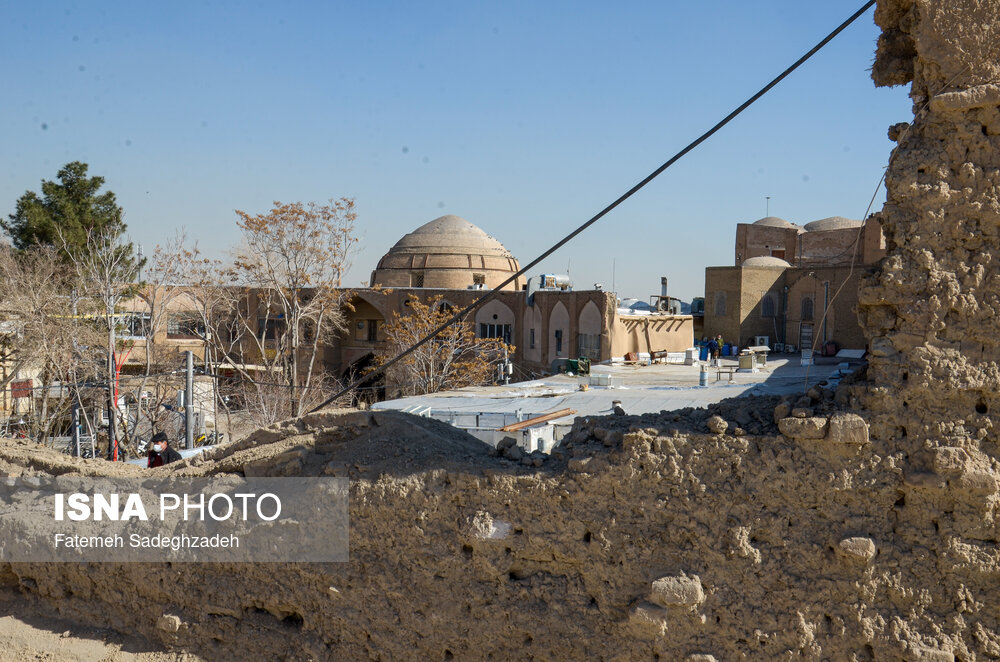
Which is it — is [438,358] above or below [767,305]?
below

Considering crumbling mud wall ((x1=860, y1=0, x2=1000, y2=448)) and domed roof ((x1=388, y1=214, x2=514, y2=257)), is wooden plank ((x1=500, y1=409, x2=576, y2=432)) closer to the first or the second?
crumbling mud wall ((x1=860, y1=0, x2=1000, y2=448))

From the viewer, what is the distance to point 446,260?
3803cm

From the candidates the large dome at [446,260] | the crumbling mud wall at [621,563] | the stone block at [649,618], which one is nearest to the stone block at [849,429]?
the crumbling mud wall at [621,563]

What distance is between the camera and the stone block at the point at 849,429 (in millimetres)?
3465

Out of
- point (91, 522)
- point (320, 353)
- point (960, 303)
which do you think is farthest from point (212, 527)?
point (320, 353)

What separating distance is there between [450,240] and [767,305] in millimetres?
15669

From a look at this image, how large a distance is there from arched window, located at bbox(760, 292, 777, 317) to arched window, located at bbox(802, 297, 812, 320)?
4.08ft

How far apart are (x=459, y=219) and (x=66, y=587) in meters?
36.6

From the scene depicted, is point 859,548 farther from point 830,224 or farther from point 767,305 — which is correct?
Result: point 830,224

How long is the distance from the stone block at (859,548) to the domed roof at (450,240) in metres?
35.4

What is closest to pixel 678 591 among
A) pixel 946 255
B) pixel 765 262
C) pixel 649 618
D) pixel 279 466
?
pixel 649 618

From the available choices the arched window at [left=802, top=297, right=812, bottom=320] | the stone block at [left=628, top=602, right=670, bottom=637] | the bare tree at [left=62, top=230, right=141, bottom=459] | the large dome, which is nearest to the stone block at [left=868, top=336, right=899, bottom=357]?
the stone block at [left=628, top=602, right=670, bottom=637]

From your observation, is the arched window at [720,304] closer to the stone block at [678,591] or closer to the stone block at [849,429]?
the stone block at [849,429]

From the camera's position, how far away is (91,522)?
4.58 meters
